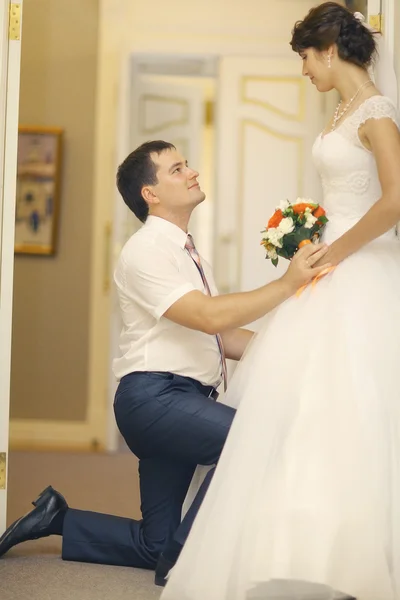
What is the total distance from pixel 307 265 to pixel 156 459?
0.80 meters

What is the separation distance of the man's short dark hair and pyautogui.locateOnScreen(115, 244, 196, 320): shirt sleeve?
284mm

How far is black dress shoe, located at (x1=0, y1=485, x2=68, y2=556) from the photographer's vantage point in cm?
272

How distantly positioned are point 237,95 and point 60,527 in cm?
350

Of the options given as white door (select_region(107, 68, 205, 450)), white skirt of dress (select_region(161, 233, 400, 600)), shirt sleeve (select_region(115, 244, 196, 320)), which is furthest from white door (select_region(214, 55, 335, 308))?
white skirt of dress (select_region(161, 233, 400, 600))

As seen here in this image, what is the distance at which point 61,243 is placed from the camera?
5949 millimetres

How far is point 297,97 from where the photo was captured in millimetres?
5555

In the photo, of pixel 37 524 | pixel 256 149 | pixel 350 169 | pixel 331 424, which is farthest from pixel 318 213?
pixel 256 149

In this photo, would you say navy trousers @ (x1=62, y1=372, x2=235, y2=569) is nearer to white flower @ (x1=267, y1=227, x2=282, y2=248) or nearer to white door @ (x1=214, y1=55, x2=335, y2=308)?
white flower @ (x1=267, y1=227, x2=282, y2=248)

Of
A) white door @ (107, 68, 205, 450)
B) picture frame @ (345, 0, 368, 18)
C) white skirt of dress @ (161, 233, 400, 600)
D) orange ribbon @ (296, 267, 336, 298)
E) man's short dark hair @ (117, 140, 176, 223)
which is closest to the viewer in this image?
white skirt of dress @ (161, 233, 400, 600)

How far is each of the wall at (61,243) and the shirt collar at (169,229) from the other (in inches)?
126

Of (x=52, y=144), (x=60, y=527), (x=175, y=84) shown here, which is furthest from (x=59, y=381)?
(x=60, y=527)

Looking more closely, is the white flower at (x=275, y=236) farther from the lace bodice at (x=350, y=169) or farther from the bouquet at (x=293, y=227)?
the lace bodice at (x=350, y=169)

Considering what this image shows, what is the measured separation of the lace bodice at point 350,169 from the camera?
2371 mm

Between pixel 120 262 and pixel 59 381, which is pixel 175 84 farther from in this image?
pixel 120 262
